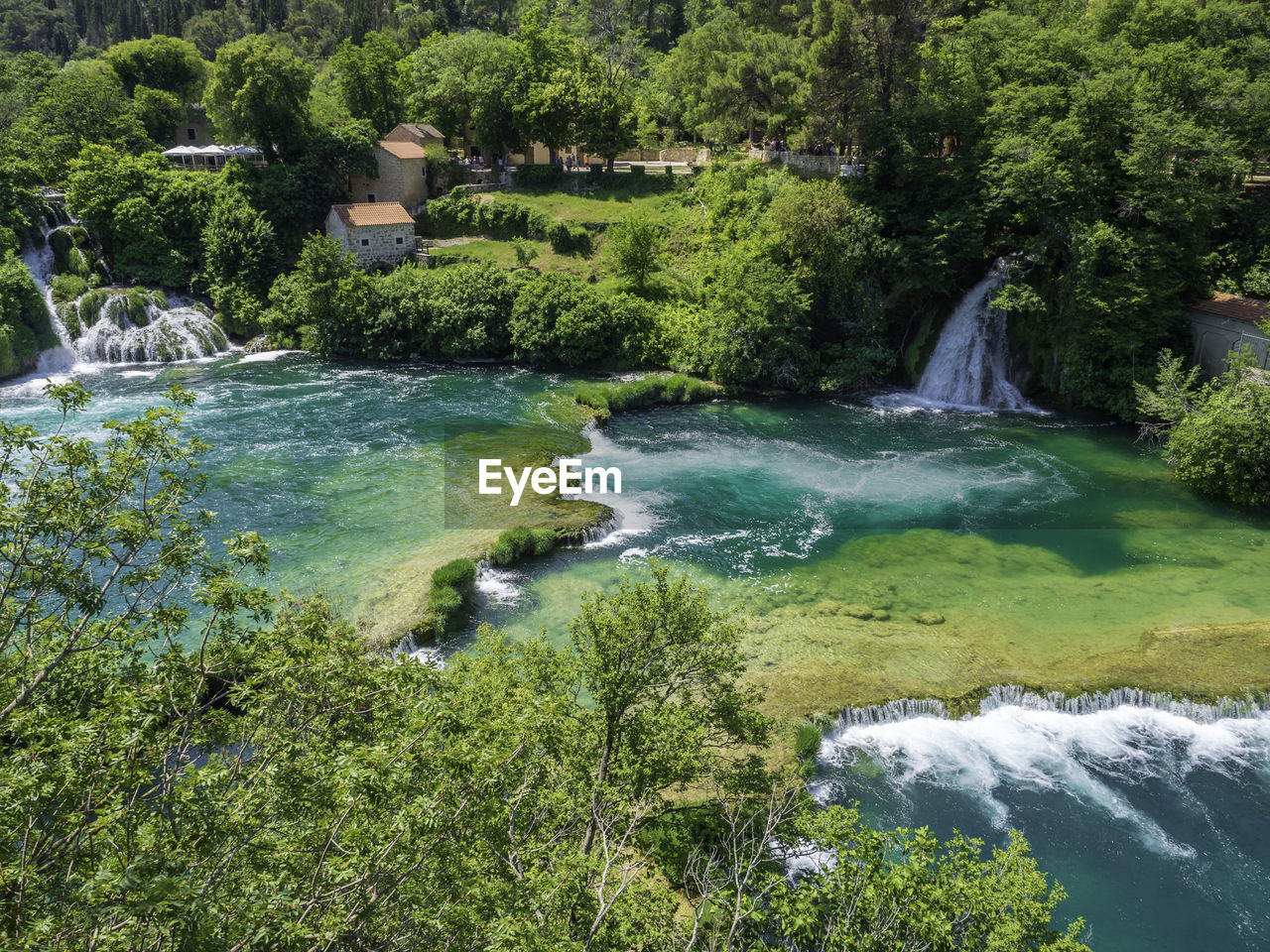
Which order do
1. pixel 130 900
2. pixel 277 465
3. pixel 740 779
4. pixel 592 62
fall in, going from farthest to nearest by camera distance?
pixel 592 62
pixel 277 465
pixel 740 779
pixel 130 900

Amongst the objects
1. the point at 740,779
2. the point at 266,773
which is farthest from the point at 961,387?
the point at 266,773

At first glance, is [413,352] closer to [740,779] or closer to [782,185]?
[782,185]

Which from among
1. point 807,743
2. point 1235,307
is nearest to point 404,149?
point 1235,307

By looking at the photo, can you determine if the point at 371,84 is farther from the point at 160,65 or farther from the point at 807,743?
the point at 807,743

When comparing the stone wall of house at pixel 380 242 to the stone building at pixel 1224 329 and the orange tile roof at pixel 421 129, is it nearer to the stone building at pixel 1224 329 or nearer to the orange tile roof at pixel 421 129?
the orange tile roof at pixel 421 129

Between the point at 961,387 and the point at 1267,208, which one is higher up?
the point at 1267,208
